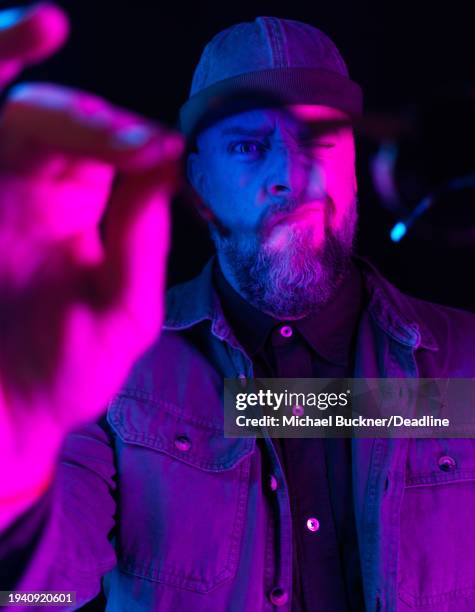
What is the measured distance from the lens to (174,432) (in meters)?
1.14

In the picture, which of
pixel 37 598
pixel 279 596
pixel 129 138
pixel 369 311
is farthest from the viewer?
pixel 369 311

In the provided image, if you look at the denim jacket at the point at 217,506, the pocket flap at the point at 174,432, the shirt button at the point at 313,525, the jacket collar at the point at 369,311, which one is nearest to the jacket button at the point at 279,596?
the denim jacket at the point at 217,506

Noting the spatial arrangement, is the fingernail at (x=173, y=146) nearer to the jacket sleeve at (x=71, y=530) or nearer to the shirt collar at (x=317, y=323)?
the jacket sleeve at (x=71, y=530)

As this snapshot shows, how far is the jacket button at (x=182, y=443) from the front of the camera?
1.13 m

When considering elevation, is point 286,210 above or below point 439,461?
above

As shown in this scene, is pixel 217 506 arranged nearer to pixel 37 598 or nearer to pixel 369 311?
pixel 37 598

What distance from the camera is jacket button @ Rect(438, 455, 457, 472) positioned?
1160 mm

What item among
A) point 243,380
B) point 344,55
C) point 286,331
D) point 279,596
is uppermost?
point 344,55

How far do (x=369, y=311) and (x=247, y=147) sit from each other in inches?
15.8

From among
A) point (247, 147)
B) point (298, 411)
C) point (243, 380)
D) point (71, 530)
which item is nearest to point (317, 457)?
point (298, 411)

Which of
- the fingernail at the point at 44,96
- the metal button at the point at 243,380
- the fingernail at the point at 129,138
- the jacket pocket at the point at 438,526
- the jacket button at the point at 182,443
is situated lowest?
the jacket pocket at the point at 438,526

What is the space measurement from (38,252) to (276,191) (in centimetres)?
55

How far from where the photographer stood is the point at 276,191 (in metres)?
1.16

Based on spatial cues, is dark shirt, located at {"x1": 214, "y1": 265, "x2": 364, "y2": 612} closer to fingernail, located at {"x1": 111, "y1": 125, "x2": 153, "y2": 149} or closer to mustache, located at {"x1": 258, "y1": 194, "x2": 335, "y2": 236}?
mustache, located at {"x1": 258, "y1": 194, "x2": 335, "y2": 236}
